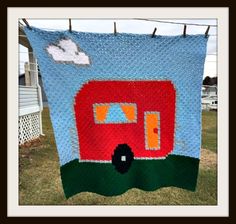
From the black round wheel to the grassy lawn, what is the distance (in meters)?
0.90

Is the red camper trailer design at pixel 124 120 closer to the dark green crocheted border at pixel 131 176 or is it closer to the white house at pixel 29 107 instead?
the dark green crocheted border at pixel 131 176

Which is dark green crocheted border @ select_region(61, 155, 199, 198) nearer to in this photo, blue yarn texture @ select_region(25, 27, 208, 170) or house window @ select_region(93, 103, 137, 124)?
blue yarn texture @ select_region(25, 27, 208, 170)

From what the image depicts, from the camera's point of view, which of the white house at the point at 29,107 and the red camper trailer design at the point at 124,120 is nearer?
the red camper trailer design at the point at 124,120

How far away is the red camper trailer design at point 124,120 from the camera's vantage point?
6.57 ft

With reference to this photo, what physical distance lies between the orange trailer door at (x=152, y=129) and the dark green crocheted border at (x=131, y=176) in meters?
0.12

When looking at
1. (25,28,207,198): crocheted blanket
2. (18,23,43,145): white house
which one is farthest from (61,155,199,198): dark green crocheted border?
(18,23,43,145): white house

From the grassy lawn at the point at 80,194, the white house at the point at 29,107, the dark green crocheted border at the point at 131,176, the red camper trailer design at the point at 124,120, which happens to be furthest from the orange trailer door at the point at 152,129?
the white house at the point at 29,107

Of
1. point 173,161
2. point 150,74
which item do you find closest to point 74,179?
point 173,161

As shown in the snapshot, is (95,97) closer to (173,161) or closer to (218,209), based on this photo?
(173,161)

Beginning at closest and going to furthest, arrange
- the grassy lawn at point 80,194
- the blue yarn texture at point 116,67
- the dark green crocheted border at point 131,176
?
the blue yarn texture at point 116,67
the dark green crocheted border at point 131,176
the grassy lawn at point 80,194

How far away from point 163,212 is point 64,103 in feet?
3.63

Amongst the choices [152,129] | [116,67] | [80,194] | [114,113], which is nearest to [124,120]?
[114,113]

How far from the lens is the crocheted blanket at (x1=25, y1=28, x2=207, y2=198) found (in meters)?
1.94

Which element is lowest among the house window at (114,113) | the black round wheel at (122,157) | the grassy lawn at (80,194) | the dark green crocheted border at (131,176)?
the grassy lawn at (80,194)
